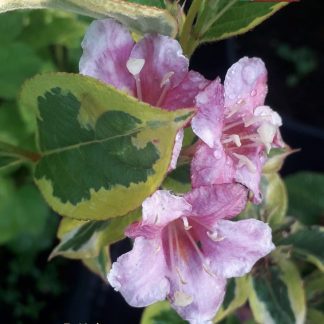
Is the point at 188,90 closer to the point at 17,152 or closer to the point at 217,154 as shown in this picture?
the point at 217,154

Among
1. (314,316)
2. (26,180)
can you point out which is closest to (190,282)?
(314,316)

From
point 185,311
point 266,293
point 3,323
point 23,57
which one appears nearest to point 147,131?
point 185,311

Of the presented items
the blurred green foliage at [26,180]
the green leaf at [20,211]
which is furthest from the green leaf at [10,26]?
the green leaf at [20,211]

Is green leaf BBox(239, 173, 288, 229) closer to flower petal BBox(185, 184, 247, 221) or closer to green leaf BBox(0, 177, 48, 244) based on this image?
flower petal BBox(185, 184, 247, 221)

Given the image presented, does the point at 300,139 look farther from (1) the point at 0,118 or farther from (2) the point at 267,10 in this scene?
(2) the point at 267,10

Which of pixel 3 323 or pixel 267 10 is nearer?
pixel 267 10
